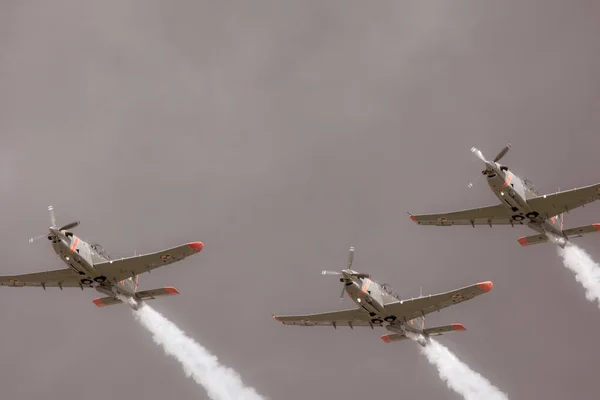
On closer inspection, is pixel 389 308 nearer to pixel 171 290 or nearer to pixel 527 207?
pixel 527 207

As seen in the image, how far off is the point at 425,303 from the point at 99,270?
92.6 feet

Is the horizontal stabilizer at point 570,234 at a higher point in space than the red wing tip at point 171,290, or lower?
higher

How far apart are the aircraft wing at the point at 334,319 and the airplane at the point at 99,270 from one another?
12.4 metres

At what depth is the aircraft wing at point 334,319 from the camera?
299 feet

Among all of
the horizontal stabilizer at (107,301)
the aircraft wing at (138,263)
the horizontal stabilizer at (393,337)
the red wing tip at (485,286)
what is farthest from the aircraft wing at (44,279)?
the red wing tip at (485,286)

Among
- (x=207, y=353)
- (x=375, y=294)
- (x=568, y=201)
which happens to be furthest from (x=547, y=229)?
(x=207, y=353)

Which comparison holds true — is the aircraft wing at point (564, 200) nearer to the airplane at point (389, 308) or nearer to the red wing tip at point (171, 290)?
the airplane at point (389, 308)

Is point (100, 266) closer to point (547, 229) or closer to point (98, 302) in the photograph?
point (98, 302)

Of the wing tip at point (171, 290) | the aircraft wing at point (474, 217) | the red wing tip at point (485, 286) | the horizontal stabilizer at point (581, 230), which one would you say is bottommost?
the red wing tip at point (485, 286)

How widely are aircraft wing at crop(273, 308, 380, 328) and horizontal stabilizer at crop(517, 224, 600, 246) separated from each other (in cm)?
1642

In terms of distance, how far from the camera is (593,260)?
324ft

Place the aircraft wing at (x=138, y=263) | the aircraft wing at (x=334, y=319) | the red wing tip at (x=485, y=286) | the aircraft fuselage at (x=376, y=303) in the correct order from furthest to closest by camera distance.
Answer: the aircraft wing at (x=334, y=319) → the aircraft wing at (x=138, y=263) → the red wing tip at (x=485, y=286) → the aircraft fuselage at (x=376, y=303)

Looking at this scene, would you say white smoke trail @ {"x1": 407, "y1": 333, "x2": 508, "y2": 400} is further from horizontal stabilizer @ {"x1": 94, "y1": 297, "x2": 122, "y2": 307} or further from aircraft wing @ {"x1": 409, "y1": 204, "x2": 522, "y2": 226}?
horizontal stabilizer @ {"x1": 94, "y1": 297, "x2": 122, "y2": 307}

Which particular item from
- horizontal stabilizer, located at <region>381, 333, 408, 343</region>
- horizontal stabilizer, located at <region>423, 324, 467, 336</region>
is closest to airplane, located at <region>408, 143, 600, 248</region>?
horizontal stabilizer, located at <region>423, 324, 467, 336</region>
